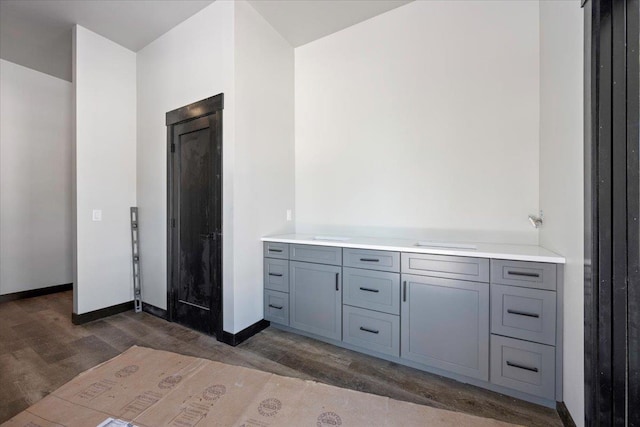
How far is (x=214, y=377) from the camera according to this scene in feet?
2.29

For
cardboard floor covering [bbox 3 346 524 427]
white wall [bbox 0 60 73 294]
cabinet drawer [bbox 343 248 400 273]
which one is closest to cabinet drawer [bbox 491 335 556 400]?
cabinet drawer [bbox 343 248 400 273]

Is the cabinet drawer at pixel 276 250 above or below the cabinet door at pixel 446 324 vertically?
above

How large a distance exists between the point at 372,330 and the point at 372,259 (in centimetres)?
59

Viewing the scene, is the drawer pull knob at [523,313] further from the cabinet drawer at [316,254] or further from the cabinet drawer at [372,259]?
the cabinet drawer at [316,254]

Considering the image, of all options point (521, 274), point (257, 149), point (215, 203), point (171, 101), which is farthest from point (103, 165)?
point (521, 274)

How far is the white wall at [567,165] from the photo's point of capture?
4.56 ft

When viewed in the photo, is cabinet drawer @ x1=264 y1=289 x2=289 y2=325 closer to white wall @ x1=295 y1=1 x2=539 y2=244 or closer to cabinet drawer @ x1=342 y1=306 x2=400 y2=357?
cabinet drawer @ x1=342 y1=306 x2=400 y2=357

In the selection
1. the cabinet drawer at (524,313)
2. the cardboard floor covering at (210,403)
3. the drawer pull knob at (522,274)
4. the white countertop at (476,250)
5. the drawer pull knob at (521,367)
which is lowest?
the drawer pull knob at (521,367)

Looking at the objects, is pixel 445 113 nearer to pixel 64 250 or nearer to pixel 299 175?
pixel 299 175

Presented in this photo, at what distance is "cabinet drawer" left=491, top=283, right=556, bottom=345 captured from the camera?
1641 mm

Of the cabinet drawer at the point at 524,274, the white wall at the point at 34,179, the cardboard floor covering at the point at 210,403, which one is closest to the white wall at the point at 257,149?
the cardboard floor covering at the point at 210,403

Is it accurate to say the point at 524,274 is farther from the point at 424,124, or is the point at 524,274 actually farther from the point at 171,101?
the point at 171,101

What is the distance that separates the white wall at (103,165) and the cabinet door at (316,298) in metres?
2.29

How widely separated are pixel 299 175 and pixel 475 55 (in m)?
2.09
